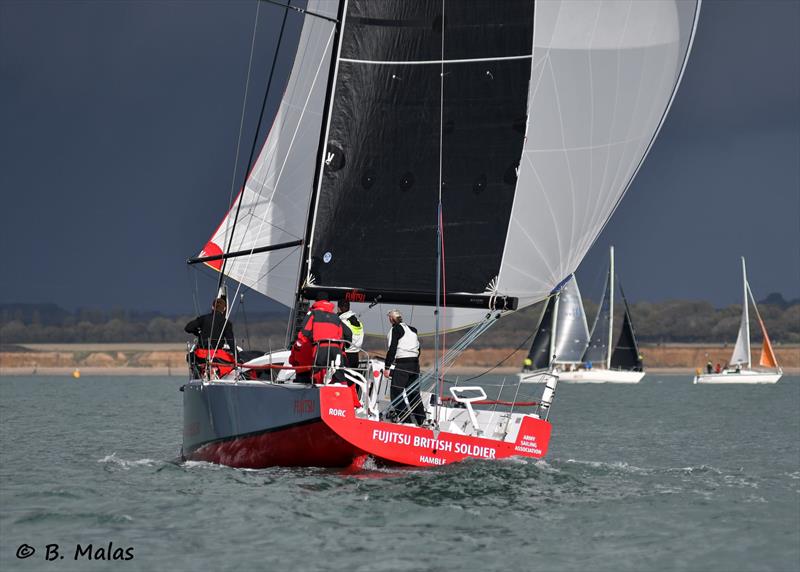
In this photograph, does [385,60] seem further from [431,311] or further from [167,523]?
[167,523]

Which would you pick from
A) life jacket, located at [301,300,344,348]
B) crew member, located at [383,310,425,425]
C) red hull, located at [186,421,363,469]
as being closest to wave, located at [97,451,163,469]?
red hull, located at [186,421,363,469]

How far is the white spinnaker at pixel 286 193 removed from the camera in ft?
62.3

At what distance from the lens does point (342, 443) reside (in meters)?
13.2

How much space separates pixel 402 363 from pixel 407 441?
141cm

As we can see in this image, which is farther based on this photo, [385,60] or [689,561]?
[385,60]

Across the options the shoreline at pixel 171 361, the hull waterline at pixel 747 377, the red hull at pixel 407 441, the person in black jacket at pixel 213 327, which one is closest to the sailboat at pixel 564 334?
the hull waterline at pixel 747 377

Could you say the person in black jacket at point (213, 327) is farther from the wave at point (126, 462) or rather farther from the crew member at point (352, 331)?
the wave at point (126, 462)

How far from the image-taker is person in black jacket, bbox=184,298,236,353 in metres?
15.9

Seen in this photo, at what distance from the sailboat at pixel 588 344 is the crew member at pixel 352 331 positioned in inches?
2593

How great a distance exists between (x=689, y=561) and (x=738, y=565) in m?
0.40

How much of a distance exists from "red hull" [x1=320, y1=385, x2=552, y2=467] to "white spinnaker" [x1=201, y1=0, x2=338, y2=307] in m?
5.65

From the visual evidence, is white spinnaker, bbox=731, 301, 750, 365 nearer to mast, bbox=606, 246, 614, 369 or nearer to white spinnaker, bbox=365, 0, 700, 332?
mast, bbox=606, 246, 614, 369

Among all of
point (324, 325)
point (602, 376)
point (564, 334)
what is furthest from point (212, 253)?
point (602, 376)

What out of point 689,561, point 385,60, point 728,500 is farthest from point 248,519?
point 385,60
